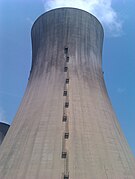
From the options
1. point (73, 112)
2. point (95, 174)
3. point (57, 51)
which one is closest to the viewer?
point (95, 174)

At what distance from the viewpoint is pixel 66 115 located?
827 cm

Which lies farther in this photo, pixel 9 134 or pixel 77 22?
pixel 77 22

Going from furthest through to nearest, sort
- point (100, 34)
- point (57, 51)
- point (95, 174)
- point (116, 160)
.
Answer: point (100, 34), point (57, 51), point (116, 160), point (95, 174)

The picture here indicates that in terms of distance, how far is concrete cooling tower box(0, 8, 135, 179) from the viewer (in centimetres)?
724

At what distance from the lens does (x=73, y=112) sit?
8.41m

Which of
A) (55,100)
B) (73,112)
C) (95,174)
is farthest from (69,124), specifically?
(95,174)

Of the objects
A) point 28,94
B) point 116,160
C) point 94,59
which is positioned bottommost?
point 116,160

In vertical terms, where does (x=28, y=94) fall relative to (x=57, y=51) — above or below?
below

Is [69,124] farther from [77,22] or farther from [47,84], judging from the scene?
[77,22]

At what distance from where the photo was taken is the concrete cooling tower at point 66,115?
23.7 ft

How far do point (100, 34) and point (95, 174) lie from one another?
6152 mm

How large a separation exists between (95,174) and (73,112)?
2.16m

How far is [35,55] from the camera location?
34.8 feet

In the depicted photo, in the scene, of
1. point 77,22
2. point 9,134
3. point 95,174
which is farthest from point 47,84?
point 95,174
